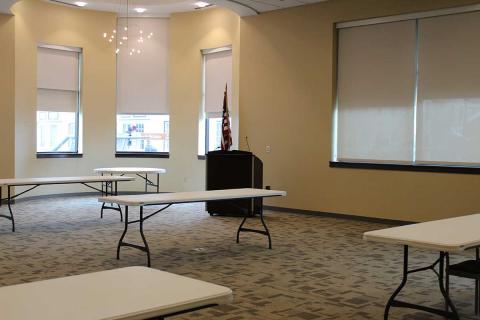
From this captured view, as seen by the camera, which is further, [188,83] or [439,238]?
[188,83]

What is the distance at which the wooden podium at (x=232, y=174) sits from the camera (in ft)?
28.9

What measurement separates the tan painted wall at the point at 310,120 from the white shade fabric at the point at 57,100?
390 cm

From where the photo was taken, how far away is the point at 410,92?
8.05m

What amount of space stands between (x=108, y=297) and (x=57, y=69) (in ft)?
33.7

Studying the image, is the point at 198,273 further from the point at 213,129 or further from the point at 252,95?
the point at 213,129

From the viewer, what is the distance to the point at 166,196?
18.3 feet

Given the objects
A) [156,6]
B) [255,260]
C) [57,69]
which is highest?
[156,6]

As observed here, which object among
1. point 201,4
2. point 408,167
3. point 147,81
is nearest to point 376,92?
point 408,167

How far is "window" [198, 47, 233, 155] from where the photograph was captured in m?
11.1

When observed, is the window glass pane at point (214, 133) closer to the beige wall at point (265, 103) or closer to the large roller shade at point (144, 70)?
the beige wall at point (265, 103)

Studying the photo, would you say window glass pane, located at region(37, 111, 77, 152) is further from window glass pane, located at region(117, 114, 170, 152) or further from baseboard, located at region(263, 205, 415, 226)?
baseboard, located at region(263, 205, 415, 226)

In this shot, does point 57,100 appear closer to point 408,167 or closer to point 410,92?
point 410,92

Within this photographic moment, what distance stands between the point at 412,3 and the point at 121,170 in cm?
533

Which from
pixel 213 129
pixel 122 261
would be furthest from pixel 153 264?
pixel 213 129
